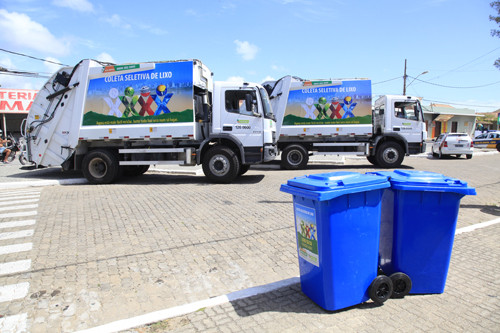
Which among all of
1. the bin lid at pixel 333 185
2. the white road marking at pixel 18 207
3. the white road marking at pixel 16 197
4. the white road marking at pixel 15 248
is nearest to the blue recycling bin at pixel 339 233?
the bin lid at pixel 333 185

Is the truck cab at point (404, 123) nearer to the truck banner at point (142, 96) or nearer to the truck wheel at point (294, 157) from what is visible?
the truck wheel at point (294, 157)

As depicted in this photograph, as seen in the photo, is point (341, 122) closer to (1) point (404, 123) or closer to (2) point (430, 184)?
(1) point (404, 123)

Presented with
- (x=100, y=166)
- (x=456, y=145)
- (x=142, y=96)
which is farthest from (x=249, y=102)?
(x=456, y=145)

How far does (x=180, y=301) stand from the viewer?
331cm

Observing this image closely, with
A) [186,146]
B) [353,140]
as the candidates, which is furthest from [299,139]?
[186,146]

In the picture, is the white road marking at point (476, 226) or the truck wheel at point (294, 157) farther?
the truck wheel at point (294, 157)

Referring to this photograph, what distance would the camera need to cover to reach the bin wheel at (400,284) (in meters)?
3.24

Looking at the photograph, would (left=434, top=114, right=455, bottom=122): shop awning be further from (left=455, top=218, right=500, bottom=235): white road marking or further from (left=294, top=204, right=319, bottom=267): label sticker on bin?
(left=294, top=204, right=319, bottom=267): label sticker on bin

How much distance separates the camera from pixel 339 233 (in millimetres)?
2900

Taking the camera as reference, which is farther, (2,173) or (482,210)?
(2,173)

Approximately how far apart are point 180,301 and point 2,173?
1259 cm

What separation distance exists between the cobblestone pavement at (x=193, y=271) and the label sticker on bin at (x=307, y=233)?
49 centimetres

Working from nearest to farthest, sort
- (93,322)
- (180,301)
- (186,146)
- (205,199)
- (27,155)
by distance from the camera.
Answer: (93,322) → (180,301) → (205,199) → (186,146) → (27,155)

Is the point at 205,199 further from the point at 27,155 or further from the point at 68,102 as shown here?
the point at 27,155
